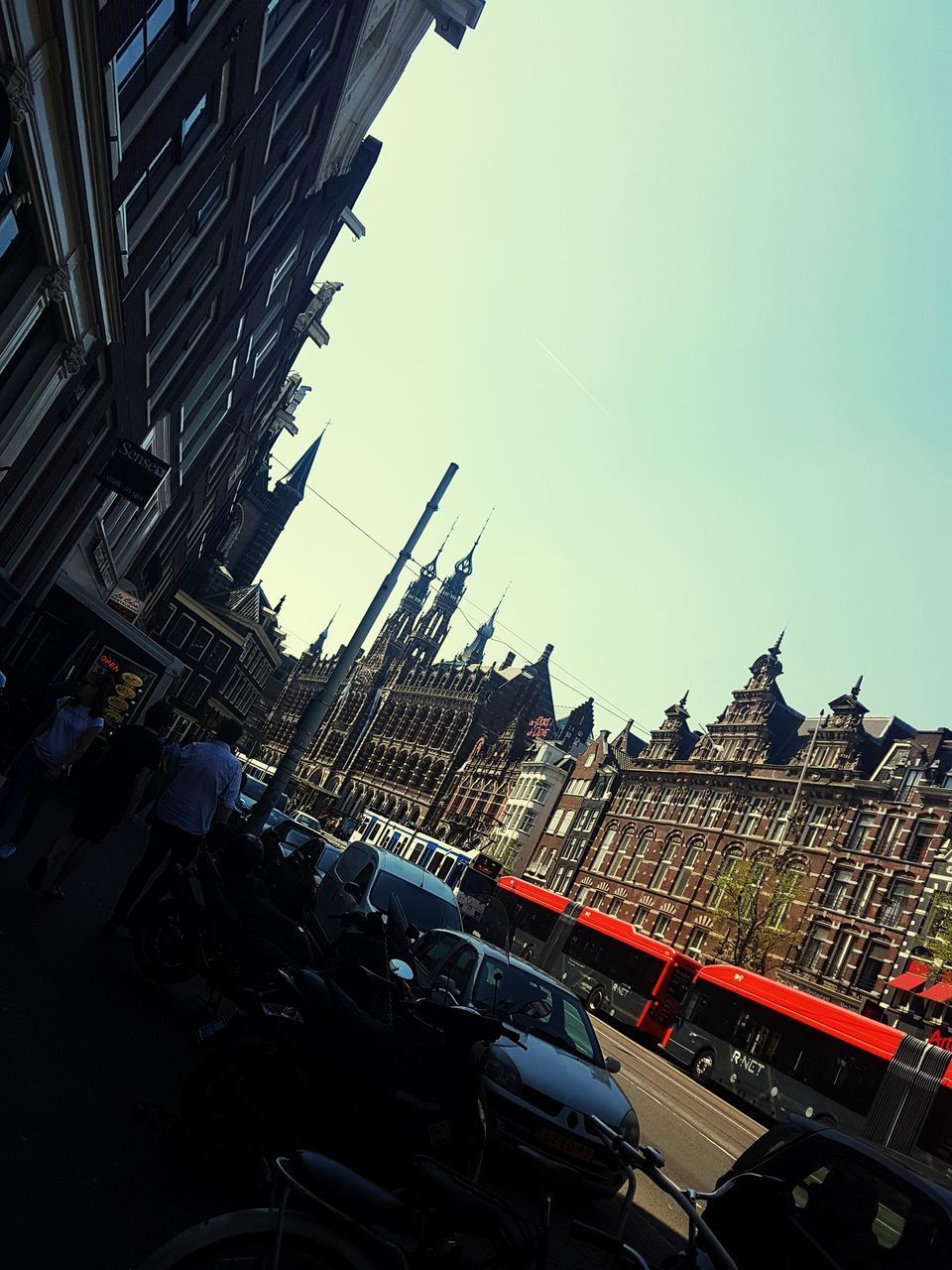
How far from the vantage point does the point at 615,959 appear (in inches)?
1244

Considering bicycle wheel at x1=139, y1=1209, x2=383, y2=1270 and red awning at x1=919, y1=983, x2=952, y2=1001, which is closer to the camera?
bicycle wheel at x1=139, y1=1209, x2=383, y2=1270

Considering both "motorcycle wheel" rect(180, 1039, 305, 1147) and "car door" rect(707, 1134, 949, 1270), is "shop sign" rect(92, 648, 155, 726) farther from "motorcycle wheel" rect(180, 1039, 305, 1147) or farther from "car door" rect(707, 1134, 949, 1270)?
"car door" rect(707, 1134, 949, 1270)

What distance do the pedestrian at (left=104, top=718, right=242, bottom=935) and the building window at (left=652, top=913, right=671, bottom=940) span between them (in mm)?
48312

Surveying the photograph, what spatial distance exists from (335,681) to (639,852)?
4490cm

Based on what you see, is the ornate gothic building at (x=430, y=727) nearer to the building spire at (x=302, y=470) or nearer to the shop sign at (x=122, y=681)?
the building spire at (x=302, y=470)

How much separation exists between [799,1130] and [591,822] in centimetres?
6317

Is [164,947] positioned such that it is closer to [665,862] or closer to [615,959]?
[615,959]

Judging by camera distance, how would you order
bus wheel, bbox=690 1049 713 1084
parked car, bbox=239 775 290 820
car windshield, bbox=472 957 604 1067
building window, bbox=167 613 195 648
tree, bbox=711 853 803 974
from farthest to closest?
building window, bbox=167 613 195 648, tree, bbox=711 853 803 974, bus wheel, bbox=690 1049 713 1084, parked car, bbox=239 775 290 820, car windshield, bbox=472 957 604 1067

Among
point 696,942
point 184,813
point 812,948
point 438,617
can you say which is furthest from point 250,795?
point 438,617

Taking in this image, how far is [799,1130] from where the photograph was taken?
466cm

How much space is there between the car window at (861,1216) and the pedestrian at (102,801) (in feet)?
21.2

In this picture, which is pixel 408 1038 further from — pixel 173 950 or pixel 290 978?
pixel 173 950

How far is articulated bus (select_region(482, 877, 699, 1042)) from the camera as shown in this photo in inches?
1142

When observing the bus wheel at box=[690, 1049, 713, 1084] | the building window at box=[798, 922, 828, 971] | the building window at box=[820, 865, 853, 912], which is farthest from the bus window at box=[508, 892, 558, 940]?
the building window at box=[820, 865, 853, 912]
